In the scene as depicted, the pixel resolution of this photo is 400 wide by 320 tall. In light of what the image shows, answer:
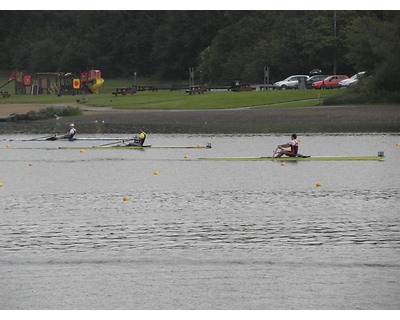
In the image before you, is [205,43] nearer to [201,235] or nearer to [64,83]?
[64,83]

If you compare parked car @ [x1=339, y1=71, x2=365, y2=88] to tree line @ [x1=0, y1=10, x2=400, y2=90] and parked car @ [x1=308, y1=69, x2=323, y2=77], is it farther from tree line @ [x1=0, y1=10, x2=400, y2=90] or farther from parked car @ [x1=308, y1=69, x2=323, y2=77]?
parked car @ [x1=308, y1=69, x2=323, y2=77]

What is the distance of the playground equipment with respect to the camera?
5276 inches

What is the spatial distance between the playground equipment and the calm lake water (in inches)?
3087

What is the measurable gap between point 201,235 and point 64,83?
108280mm

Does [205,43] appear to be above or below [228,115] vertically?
above

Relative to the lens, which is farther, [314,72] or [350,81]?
[314,72]

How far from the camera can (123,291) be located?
989 inches

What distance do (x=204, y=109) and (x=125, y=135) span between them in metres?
25.0

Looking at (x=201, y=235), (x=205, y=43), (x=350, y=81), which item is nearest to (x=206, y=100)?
(x=350, y=81)

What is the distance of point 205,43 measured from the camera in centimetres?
14575

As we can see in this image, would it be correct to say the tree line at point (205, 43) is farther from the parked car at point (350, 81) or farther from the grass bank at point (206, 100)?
the grass bank at point (206, 100)

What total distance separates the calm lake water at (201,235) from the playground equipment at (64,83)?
78414mm

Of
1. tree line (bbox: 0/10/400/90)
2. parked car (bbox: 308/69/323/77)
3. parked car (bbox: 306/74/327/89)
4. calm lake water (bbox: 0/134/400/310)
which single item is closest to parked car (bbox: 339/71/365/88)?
tree line (bbox: 0/10/400/90)

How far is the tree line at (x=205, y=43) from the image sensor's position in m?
103
